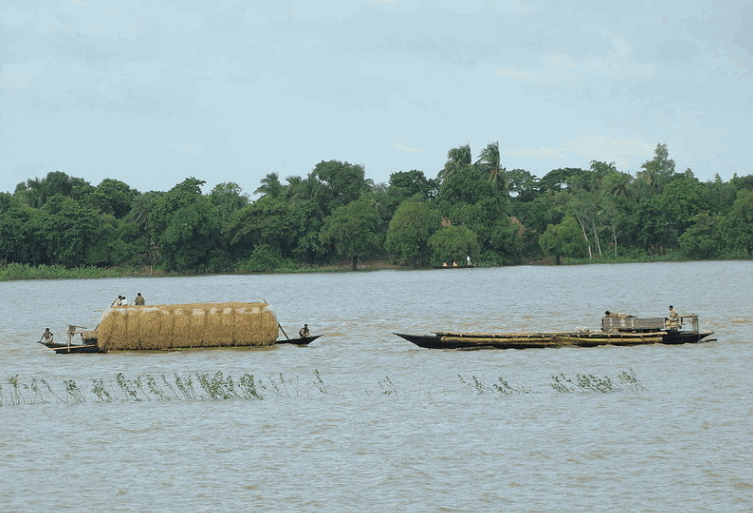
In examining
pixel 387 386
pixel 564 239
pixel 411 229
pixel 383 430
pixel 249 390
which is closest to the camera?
pixel 383 430

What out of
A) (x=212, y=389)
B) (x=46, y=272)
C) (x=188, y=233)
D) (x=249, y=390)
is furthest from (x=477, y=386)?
(x=46, y=272)

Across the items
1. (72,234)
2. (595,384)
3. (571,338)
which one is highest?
(72,234)

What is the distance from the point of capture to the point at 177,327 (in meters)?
43.5

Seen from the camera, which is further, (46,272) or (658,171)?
(658,171)

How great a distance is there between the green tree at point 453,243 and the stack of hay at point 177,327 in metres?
119

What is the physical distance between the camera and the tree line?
160 m

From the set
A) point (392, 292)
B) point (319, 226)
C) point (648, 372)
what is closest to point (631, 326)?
point (648, 372)

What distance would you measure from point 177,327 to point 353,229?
383 feet

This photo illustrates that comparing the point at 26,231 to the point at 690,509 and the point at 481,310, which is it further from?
the point at 690,509

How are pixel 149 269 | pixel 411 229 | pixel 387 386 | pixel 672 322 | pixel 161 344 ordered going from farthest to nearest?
1. pixel 149 269
2. pixel 411 229
3. pixel 161 344
4. pixel 672 322
5. pixel 387 386

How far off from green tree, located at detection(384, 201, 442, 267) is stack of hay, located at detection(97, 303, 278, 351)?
4620 inches

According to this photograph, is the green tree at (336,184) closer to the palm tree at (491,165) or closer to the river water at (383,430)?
the palm tree at (491,165)

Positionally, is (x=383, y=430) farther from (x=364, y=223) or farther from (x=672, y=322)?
(x=364, y=223)

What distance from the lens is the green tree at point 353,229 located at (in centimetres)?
15988
